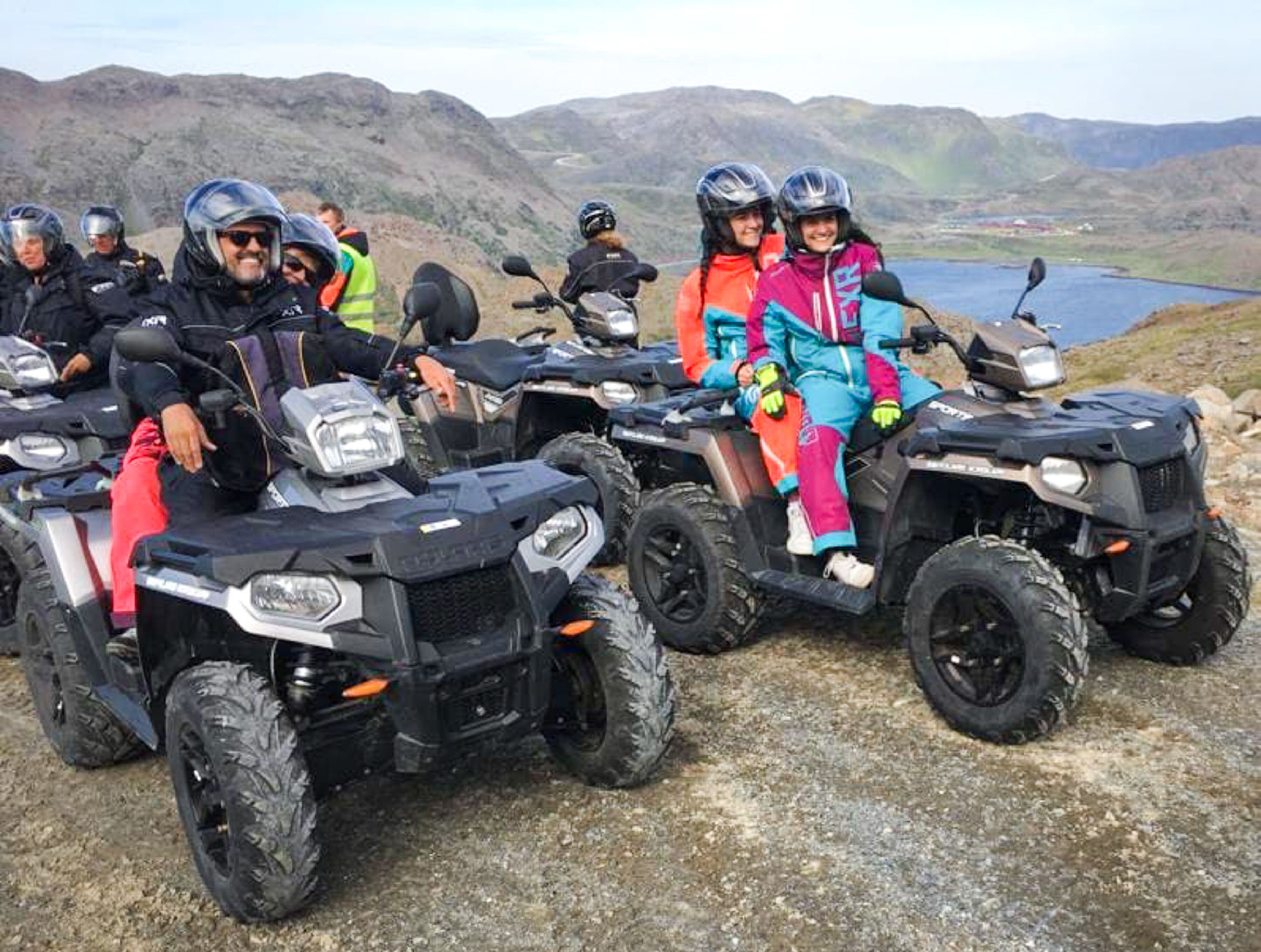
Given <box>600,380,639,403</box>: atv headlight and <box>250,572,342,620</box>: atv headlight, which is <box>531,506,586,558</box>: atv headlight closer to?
<box>250,572,342,620</box>: atv headlight

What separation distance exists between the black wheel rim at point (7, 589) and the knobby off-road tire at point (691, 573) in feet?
11.5

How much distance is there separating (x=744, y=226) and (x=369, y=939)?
5.17m

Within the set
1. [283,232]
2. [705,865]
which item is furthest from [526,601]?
[283,232]

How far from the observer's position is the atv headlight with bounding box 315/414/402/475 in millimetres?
4215

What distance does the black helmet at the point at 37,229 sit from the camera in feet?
29.6

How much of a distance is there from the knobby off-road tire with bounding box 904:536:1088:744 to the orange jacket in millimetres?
2747

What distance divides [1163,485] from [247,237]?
3.96m

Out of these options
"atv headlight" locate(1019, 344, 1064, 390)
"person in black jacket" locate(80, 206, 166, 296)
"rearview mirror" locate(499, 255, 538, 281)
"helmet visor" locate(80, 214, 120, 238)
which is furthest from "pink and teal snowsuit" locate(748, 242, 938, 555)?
"helmet visor" locate(80, 214, 120, 238)

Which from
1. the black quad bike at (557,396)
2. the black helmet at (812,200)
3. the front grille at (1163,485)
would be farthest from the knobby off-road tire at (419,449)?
the front grille at (1163,485)

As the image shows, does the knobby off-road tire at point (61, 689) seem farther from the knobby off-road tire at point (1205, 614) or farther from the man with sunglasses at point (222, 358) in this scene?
the knobby off-road tire at point (1205, 614)

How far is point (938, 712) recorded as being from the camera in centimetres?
551

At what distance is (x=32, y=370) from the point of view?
27.7ft

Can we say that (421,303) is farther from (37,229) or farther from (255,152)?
(255,152)

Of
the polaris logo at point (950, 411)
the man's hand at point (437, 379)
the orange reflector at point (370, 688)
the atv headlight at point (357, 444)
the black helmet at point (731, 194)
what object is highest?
the black helmet at point (731, 194)
